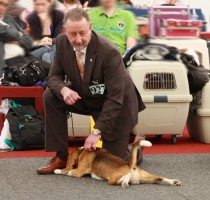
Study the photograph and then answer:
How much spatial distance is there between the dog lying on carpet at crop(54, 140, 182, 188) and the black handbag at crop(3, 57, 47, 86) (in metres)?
1.59

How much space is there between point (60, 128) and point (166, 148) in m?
1.48

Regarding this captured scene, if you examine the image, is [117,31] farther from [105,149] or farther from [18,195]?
[18,195]

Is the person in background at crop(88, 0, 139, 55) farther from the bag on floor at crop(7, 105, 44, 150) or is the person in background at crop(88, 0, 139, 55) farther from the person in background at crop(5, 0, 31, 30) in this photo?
the bag on floor at crop(7, 105, 44, 150)

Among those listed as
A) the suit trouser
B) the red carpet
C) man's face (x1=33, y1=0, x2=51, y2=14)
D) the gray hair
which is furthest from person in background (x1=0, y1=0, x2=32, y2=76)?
the gray hair

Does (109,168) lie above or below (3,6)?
below

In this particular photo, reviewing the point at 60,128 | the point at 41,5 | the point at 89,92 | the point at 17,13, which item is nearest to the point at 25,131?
the point at 60,128

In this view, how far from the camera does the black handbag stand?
643 cm

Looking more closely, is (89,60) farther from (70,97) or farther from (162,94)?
(162,94)

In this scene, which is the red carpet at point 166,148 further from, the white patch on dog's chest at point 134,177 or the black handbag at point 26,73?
the white patch on dog's chest at point 134,177

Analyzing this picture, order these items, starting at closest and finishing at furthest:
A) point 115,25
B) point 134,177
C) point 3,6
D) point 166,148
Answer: point 134,177
point 166,148
point 3,6
point 115,25

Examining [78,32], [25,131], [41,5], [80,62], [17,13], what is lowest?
[25,131]

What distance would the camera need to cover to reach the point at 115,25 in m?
7.12

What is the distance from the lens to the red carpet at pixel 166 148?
19.6 ft

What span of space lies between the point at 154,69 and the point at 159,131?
0.53 m
